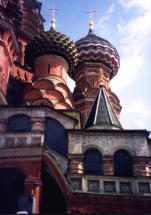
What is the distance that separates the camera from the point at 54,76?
22.1m

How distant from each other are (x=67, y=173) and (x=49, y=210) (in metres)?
1.46

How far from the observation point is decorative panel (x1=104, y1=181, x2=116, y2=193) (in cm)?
1368

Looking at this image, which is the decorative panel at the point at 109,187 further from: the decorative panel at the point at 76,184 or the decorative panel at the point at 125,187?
the decorative panel at the point at 76,184

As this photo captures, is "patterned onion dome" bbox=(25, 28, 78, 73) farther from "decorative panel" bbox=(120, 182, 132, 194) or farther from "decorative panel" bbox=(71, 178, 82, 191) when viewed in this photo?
"decorative panel" bbox=(120, 182, 132, 194)

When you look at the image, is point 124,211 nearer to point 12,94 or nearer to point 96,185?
point 96,185

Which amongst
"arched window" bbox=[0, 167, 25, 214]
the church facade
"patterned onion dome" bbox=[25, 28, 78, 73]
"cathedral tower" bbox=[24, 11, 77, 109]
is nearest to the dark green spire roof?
the church facade

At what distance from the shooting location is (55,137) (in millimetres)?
15781

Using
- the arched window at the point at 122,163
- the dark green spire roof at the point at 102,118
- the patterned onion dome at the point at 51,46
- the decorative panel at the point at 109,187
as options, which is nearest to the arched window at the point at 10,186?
the decorative panel at the point at 109,187

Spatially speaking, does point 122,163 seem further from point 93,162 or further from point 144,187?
point 144,187

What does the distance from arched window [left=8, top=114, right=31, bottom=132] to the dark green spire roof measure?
8.81ft

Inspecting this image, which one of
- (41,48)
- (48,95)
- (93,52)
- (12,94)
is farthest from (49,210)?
(93,52)

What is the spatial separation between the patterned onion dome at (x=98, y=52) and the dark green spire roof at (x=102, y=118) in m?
8.44

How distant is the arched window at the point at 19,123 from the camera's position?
1547cm

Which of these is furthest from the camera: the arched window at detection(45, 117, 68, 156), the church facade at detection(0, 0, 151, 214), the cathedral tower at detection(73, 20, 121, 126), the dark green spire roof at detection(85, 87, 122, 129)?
the cathedral tower at detection(73, 20, 121, 126)
